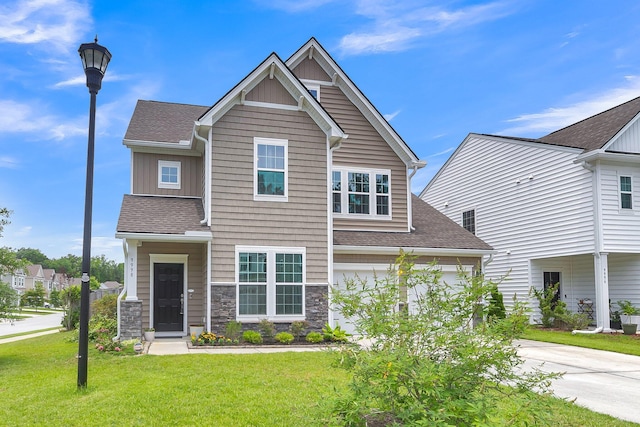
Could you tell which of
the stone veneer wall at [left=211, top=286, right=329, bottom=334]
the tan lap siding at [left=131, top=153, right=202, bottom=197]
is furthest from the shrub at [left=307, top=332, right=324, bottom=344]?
the tan lap siding at [left=131, top=153, right=202, bottom=197]

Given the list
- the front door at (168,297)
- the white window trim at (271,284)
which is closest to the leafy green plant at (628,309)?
the white window trim at (271,284)

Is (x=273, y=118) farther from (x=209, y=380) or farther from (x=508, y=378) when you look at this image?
(x=508, y=378)

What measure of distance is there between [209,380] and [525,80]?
15.8 metres

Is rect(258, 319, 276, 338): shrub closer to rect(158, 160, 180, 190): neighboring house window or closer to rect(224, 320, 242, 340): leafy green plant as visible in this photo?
rect(224, 320, 242, 340): leafy green plant

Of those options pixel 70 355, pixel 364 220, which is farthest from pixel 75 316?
pixel 364 220

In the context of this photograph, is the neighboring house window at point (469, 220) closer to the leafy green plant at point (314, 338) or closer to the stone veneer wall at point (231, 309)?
the stone veneer wall at point (231, 309)

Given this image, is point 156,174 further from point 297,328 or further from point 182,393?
point 182,393

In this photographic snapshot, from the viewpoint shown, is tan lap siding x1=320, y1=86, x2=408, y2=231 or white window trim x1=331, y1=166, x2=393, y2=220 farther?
tan lap siding x1=320, y1=86, x2=408, y2=231

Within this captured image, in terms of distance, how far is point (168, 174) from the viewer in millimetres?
17094

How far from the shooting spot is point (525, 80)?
19.2m

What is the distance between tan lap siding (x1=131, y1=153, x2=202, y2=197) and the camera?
16766 millimetres

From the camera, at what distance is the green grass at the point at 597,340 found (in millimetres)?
14703

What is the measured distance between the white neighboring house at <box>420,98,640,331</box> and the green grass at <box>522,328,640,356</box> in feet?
4.04

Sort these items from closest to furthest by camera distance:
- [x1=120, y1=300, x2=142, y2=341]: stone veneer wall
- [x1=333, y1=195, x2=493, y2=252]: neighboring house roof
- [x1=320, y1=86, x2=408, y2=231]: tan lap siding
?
1. [x1=120, y1=300, x2=142, y2=341]: stone veneer wall
2. [x1=333, y1=195, x2=493, y2=252]: neighboring house roof
3. [x1=320, y1=86, x2=408, y2=231]: tan lap siding
